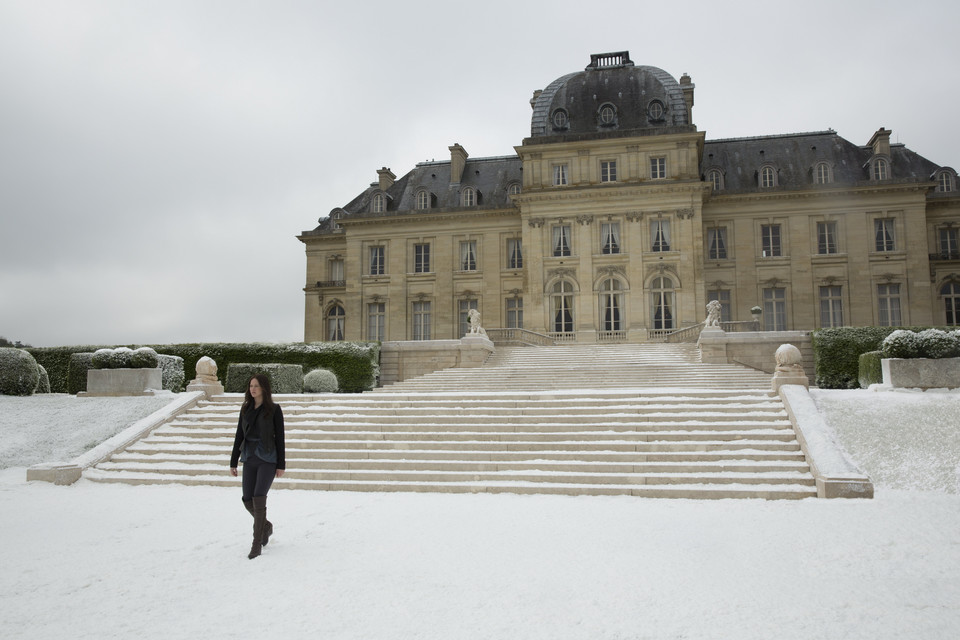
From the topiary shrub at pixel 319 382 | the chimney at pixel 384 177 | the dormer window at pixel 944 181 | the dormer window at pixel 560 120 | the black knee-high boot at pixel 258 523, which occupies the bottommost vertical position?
the black knee-high boot at pixel 258 523

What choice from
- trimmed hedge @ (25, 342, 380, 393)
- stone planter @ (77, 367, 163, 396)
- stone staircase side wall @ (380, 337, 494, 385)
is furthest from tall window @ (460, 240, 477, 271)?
stone planter @ (77, 367, 163, 396)

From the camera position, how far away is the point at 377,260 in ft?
132

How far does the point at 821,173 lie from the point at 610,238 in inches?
464

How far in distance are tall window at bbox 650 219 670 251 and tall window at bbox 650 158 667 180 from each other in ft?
7.29

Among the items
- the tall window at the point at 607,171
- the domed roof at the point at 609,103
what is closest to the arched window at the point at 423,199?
the domed roof at the point at 609,103

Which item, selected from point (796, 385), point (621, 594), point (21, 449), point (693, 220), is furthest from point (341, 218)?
point (621, 594)

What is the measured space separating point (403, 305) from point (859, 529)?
107 ft

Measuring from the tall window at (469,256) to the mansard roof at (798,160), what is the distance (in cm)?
1295

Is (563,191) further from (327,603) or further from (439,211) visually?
(327,603)

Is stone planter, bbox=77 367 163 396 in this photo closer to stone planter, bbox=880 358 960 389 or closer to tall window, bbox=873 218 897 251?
stone planter, bbox=880 358 960 389

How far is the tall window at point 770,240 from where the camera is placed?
36375mm

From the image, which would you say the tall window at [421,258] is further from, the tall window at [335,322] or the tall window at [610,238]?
the tall window at [610,238]

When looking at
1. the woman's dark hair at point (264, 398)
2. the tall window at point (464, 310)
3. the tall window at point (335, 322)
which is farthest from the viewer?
the tall window at point (335, 322)

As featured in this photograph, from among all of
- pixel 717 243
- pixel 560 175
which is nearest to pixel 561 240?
pixel 560 175
